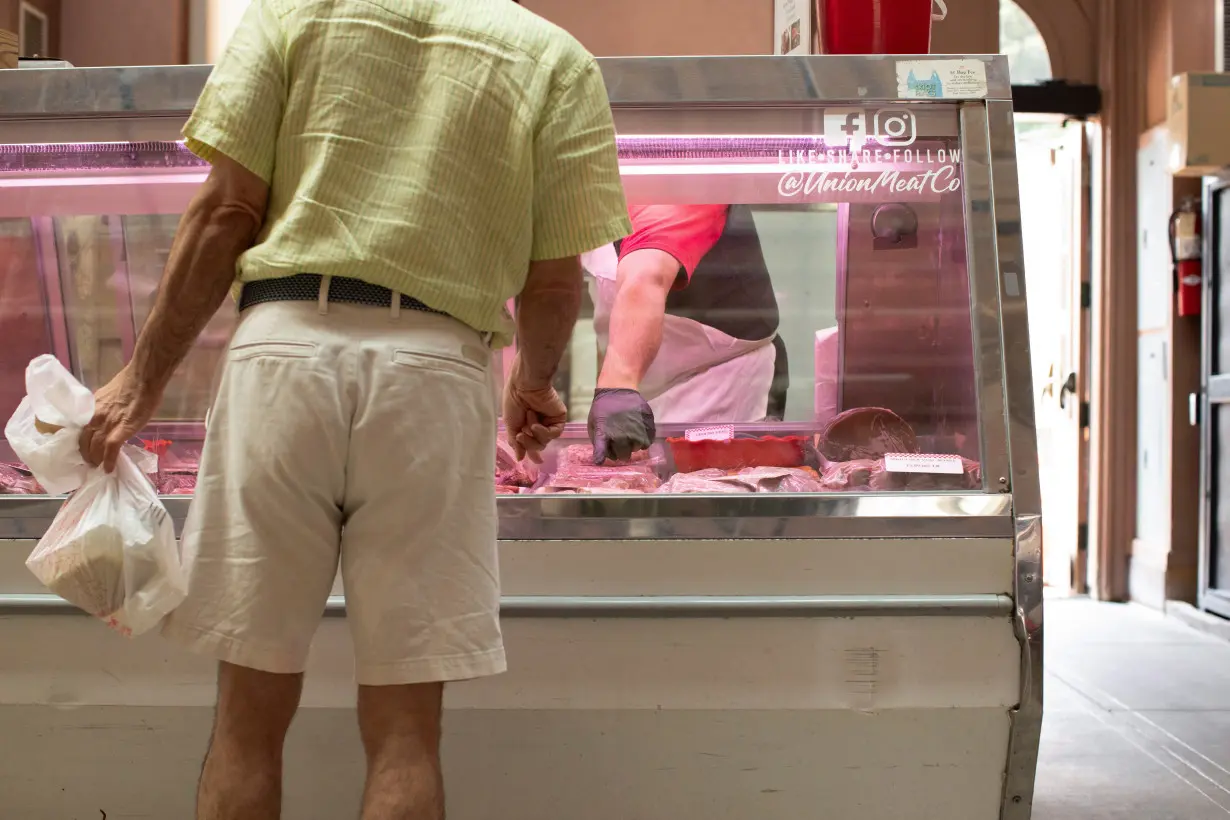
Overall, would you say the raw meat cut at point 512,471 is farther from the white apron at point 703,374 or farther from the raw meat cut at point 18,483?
the raw meat cut at point 18,483

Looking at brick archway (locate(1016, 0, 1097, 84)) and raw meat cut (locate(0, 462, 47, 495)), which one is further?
brick archway (locate(1016, 0, 1097, 84))

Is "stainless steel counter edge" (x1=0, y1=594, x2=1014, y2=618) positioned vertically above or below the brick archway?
below

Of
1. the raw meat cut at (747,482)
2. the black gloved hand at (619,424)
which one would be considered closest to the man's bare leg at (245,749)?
the raw meat cut at (747,482)

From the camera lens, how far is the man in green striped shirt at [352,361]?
141 centimetres

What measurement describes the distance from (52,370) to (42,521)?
67 centimetres

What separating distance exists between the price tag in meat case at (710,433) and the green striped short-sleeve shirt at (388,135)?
951 millimetres

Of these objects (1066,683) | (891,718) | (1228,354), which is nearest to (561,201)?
(891,718)

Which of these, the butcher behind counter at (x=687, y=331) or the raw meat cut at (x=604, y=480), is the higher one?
the butcher behind counter at (x=687, y=331)

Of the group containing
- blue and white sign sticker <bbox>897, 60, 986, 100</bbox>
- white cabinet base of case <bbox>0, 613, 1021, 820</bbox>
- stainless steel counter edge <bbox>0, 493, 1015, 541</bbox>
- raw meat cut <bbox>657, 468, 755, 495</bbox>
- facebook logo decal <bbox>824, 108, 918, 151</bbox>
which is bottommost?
white cabinet base of case <bbox>0, 613, 1021, 820</bbox>

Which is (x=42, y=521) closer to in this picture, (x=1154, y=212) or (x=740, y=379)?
(x=740, y=379)

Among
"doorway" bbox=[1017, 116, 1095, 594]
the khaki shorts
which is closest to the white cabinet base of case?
the khaki shorts

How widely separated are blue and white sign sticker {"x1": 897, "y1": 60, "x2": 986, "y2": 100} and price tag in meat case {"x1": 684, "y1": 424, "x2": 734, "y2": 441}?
31.6 inches

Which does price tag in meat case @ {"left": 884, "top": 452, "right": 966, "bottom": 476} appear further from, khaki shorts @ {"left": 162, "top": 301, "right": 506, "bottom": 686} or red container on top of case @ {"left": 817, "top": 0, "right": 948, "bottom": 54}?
khaki shorts @ {"left": 162, "top": 301, "right": 506, "bottom": 686}

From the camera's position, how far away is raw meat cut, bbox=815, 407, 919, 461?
2.31 m
